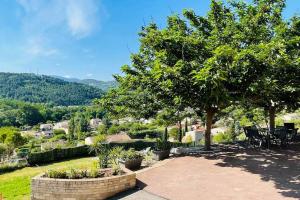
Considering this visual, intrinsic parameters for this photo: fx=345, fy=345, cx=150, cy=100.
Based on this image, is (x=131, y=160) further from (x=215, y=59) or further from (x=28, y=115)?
(x=28, y=115)

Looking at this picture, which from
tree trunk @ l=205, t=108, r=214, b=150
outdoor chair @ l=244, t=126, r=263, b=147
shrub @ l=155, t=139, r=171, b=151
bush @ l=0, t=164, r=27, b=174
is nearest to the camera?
shrub @ l=155, t=139, r=171, b=151

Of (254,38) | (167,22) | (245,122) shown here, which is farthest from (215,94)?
(245,122)

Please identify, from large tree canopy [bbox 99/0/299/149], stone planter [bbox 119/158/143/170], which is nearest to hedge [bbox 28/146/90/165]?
large tree canopy [bbox 99/0/299/149]

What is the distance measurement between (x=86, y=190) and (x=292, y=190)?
5260 mm

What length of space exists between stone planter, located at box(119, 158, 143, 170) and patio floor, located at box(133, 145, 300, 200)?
30.6 inches

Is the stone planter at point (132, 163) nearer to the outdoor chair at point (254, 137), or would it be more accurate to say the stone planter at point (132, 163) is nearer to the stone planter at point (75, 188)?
the stone planter at point (75, 188)

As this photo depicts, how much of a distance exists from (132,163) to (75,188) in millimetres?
3218

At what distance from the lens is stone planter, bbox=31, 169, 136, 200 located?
9039 millimetres

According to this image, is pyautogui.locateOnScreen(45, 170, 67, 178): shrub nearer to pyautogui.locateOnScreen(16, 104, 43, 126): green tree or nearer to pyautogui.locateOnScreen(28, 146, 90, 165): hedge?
pyautogui.locateOnScreen(28, 146, 90, 165): hedge

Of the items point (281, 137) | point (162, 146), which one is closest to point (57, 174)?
point (162, 146)

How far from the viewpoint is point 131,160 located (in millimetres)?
11875

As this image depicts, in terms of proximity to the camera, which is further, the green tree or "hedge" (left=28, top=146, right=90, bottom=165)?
the green tree

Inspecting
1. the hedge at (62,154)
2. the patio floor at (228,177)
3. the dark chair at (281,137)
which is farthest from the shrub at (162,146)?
the hedge at (62,154)

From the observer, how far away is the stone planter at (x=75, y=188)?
9039 millimetres
